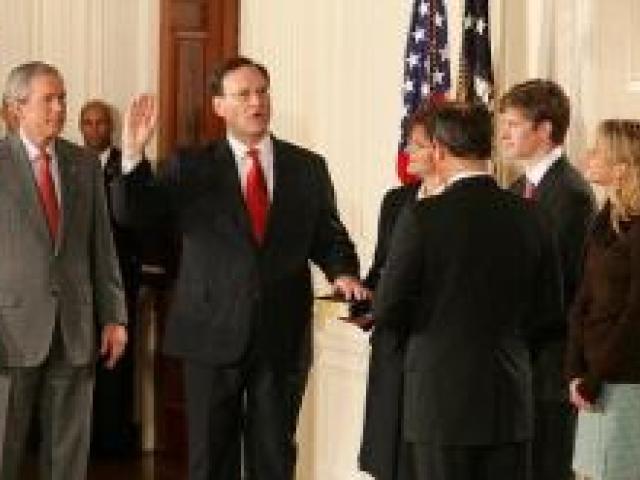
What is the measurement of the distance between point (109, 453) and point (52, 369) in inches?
107

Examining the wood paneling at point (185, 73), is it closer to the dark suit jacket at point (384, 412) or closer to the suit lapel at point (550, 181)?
A: the suit lapel at point (550, 181)

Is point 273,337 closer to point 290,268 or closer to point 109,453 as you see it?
point 290,268

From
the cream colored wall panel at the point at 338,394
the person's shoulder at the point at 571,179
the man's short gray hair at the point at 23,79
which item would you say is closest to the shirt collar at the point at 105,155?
the cream colored wall panel at the point at 338,394

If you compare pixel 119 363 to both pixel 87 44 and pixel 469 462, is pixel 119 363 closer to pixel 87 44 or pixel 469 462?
pixel 87 44

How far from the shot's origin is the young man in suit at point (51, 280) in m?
4.43

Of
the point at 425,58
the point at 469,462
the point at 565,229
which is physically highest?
the point at 425,58

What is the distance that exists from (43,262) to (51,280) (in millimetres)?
61

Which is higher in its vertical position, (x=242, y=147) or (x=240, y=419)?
(x=242, y=147)

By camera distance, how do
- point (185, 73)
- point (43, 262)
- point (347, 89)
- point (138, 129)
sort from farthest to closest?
point (185, 73) → point (347, 89) → point (43, 262) → point (138, 129)

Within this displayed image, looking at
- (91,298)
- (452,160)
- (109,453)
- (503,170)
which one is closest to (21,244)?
(91,298)

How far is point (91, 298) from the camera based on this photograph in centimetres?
460

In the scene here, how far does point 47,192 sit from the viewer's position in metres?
4.52

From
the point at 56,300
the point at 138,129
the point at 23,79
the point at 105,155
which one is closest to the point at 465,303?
the point at 138,129

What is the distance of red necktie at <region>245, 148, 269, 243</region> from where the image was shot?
4527 mm
